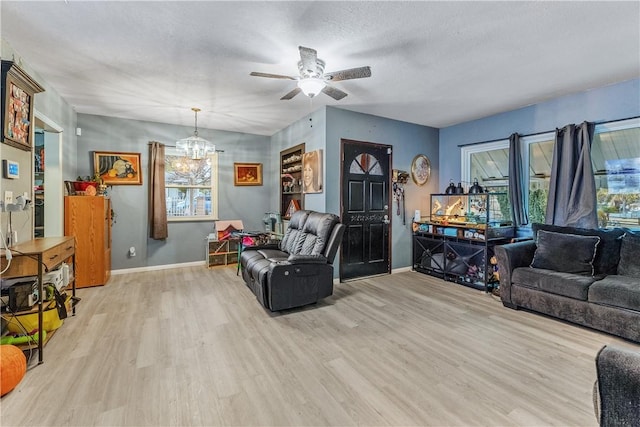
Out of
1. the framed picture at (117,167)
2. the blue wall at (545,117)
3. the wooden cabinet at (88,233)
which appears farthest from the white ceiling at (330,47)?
the wooden cabinet at (88,233)

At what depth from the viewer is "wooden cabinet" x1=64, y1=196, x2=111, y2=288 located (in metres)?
3.88

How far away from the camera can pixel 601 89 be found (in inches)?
134

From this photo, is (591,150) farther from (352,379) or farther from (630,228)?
(352,379)

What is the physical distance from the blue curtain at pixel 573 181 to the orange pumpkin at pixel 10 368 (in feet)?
17.4

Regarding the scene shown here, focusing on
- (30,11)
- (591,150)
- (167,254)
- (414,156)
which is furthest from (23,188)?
(591,150)

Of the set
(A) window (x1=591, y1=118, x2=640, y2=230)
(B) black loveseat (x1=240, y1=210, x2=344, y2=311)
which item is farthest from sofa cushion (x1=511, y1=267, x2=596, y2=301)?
(B) black loveseat (x1=240, y1=210, x2=344, y2=311)

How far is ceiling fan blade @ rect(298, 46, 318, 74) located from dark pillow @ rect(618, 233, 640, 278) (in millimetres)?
3507

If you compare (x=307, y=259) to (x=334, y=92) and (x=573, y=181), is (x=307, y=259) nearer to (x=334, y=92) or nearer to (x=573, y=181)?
(x=334, y=92)

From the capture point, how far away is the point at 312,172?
4469 millimetres

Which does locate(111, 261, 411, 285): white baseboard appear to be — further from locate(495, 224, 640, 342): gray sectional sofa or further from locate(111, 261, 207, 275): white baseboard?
locate(495, 224, 640, 342): gray sectional sofa

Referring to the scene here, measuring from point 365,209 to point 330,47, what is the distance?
2557 mm

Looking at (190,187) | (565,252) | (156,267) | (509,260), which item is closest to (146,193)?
(190,187)

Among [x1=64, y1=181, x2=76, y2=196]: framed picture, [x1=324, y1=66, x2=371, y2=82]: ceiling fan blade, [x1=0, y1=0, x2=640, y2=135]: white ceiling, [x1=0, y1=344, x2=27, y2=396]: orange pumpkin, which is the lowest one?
[x1=0, y1=344, x2=27, y2=396]: orange pumpkin

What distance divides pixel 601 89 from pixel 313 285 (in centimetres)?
405
